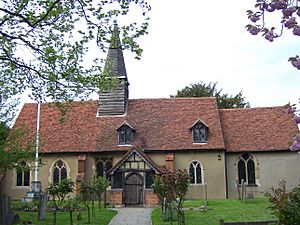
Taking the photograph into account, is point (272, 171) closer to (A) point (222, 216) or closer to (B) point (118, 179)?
(B) point (118, 179)

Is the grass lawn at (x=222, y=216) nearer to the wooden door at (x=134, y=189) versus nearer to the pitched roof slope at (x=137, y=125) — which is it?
the wooden door at (x=134, y=189)

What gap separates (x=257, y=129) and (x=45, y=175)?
56.1 feet

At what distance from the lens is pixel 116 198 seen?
28172 mm

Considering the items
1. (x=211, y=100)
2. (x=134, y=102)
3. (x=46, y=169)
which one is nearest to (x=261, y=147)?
(x=211, y=100)

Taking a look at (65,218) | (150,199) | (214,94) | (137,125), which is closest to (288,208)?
(65,218)

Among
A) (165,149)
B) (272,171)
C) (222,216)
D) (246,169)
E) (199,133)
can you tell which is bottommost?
(222,216)

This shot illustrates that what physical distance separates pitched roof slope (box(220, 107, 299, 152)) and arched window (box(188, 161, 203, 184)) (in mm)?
2644

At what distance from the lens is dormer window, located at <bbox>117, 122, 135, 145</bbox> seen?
31703 mm

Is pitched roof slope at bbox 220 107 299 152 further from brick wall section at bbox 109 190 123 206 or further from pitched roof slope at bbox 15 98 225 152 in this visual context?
brick wall section at bbox 109 190 123 206

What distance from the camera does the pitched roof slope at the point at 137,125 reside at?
31516 mm

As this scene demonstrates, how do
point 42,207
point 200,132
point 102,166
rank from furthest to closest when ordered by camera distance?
point 102,166 < point 200,132 < point 42,207

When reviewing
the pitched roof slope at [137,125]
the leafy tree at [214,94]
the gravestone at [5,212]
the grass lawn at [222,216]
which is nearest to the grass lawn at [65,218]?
the gravestone at [5,212]

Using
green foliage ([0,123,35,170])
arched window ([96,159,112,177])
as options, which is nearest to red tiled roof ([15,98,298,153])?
arched window ([96,159,112,177])

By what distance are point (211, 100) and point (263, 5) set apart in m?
29.9
